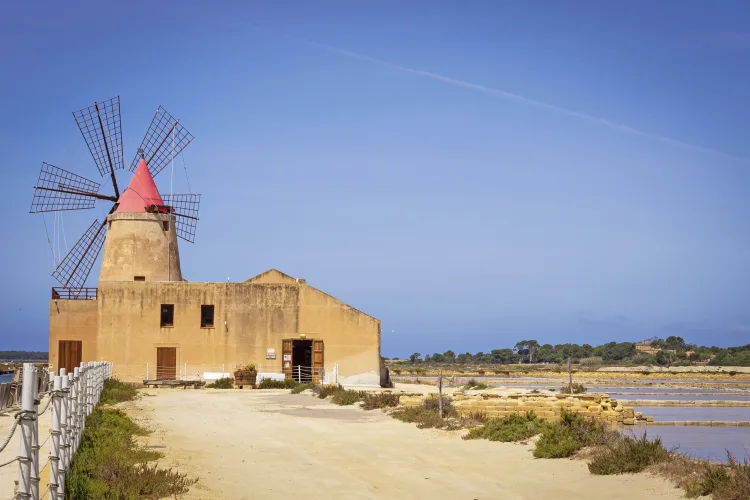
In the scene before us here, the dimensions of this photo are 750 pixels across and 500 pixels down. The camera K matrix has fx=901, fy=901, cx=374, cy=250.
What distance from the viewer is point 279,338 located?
33.7 meters

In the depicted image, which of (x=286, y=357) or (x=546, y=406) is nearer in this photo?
(x=546, y=406)

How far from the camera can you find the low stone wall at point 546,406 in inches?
753

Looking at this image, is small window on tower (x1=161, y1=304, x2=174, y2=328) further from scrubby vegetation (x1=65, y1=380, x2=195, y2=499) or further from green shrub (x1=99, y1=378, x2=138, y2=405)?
scrubby vegetation (x1=65, y1=380, x2=195, y2=499)

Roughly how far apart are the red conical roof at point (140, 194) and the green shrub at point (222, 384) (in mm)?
8264

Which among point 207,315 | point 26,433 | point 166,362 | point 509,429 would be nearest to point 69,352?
point 166,362

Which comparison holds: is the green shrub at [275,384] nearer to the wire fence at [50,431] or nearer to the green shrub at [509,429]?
the green shrub at [509,429]

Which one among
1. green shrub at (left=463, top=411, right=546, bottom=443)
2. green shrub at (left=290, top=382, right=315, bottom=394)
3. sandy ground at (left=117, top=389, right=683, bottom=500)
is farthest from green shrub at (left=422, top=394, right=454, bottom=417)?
green shrub at (left=290, top=382, right=315, bottom=394)

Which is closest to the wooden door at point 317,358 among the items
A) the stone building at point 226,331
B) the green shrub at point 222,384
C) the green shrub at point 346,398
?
the stone building at point 226,331

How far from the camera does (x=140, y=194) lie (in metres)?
37.0

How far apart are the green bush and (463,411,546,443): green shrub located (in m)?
5.10

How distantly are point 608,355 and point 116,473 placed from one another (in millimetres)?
110071

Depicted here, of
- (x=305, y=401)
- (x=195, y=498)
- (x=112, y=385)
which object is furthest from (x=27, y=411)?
(x=112, y=385)

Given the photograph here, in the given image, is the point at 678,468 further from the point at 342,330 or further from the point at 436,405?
the point at 342,330

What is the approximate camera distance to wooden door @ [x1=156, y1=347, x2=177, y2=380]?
109 ft
